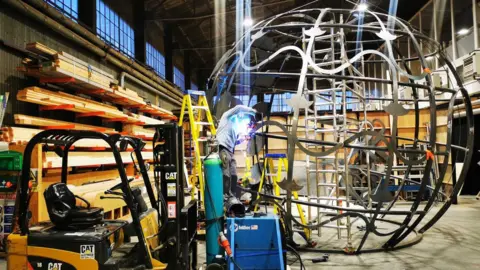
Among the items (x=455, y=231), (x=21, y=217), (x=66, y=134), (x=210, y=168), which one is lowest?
(x=455, y=231)

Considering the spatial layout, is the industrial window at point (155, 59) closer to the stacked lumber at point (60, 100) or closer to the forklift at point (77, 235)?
the stacked lumber at point (60, 100)

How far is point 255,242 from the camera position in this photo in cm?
360

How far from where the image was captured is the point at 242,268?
3592 millimetres

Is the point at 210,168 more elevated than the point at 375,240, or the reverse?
the point at 210,168

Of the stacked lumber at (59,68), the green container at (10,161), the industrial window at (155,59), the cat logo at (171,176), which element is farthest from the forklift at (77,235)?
the industrial window at (155,59)

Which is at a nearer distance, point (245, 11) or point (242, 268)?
point (242, 268)

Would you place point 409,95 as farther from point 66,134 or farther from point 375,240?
point 66,134

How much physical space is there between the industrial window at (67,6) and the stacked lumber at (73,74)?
1302mm

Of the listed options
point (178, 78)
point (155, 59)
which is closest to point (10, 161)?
point (155, 59)

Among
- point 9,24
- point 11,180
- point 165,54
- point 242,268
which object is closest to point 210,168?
point 242,268

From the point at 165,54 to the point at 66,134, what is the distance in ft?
39.6

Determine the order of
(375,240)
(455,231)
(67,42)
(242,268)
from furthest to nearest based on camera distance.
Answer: (67,42)
(455,231)
(375,240)
(242,268)

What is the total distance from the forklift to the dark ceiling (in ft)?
28.2

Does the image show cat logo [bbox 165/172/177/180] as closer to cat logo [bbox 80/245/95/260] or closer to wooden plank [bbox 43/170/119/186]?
cat logo [bbox 80/245/95/260]
